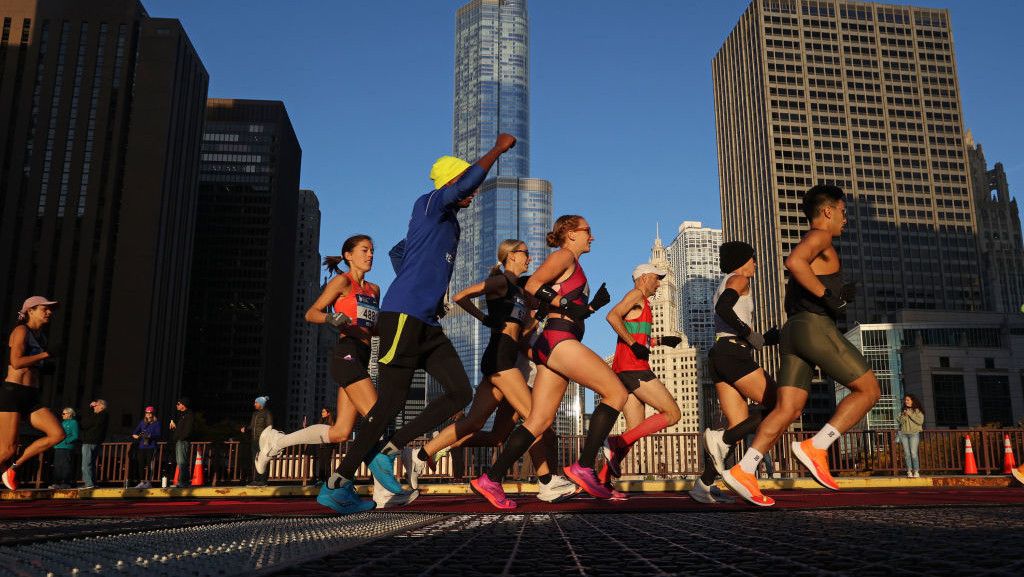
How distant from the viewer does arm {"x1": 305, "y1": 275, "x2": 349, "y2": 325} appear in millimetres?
6913

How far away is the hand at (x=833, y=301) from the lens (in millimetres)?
5723

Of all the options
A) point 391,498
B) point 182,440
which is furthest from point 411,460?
point 182,440

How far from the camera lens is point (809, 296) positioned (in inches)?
233

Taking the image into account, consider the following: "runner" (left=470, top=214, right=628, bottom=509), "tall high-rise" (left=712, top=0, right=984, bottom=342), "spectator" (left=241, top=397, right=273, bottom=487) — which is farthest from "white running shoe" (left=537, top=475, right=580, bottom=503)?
"tall high-rise" (left=712, top=0, right=984, bottom=342)

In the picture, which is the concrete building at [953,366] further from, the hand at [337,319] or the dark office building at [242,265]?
the hand at [337,319]

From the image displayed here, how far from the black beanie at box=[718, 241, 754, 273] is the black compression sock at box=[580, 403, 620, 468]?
1.70 m

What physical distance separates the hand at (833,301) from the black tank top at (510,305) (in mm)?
2423

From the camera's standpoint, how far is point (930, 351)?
9138 centimetres

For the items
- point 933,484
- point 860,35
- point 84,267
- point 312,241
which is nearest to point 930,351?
point 860,35

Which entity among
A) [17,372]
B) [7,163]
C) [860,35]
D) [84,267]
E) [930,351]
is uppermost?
[860,35]

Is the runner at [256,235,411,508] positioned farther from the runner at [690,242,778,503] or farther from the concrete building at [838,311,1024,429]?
the concrete building at [838,311,1024,429]

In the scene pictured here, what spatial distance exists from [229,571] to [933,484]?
13.2 metres

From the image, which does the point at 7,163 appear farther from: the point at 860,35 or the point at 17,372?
the point at 860,35

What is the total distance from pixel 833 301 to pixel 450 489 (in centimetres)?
728
